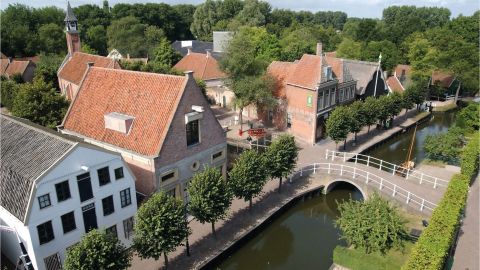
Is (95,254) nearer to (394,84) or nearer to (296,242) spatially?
(296,242)

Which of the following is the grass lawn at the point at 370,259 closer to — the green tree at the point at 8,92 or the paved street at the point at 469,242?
the paved street at the point at 469,242

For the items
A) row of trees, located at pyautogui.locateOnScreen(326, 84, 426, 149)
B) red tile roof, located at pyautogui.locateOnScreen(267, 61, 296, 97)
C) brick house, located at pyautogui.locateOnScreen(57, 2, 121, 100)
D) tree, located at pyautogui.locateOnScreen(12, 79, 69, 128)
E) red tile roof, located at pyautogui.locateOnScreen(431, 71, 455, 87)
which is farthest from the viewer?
red tile roof, located at pyautogui.locateOnScreen(431, 71, 455, 87)

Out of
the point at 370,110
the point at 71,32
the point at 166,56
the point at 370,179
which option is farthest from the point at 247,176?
the point at 71,32

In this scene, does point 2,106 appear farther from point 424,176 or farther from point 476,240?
point 476,240

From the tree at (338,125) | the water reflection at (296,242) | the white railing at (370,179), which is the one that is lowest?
the water reflection at (296,242)

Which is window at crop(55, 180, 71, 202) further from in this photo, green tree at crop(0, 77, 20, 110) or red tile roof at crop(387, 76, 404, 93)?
red tile roof at crop(387, 76, 404, 93)

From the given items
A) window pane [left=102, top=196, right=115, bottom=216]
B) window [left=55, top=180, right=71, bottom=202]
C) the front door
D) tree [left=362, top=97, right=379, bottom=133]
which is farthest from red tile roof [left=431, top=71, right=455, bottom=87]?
window [left=55, top=180, right=71, bottom=202]

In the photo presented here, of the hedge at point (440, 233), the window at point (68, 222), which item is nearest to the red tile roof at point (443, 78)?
the hedge at point (440, 233)
